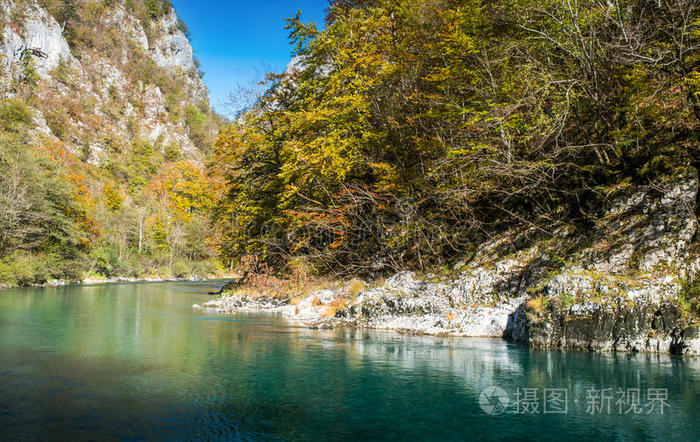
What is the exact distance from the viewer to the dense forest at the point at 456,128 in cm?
1300

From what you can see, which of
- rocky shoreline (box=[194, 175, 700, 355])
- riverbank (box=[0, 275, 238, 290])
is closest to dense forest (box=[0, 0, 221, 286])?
riverbank (box=[0, 275, 238, 290])

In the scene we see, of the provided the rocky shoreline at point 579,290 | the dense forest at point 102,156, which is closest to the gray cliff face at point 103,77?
the dense forest at point 102,156

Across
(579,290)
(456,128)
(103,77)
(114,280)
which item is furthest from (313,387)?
(103,77)

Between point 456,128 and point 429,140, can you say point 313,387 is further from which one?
point 429,140

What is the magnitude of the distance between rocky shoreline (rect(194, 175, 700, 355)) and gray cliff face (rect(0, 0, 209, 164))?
59384mm

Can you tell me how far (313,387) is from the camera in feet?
26.8

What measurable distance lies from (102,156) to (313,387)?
266 ft

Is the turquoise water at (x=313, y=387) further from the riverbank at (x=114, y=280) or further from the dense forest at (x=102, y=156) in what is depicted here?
the riverbank at (x=114, y=280)

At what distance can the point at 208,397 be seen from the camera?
7441mm

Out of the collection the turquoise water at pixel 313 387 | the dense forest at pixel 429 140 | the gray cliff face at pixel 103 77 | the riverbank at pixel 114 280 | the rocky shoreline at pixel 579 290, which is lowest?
the riverbank at pixel 114 280

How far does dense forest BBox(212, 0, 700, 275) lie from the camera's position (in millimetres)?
13000

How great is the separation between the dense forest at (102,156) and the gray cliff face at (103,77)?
1.01 feet

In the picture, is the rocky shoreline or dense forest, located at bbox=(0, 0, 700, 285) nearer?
the rocky shoreline

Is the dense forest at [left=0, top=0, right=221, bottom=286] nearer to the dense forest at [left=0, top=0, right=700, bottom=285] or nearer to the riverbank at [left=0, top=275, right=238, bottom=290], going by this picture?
the dense forest at [left=0, top=0, right=700, bottom=285]
